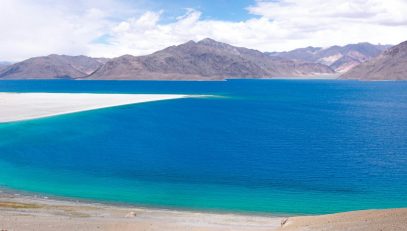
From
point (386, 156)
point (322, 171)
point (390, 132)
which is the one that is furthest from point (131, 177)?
point (390, 132)

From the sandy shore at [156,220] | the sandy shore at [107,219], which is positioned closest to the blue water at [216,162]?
the sandy shore at [107,219]

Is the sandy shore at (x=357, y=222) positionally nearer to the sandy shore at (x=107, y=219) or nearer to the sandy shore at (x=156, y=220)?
the sandy shore at (x=156, y=220)

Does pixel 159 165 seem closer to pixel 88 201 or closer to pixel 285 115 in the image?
pixel 88 201

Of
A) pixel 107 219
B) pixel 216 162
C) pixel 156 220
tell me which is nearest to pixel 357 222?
pixel 156 220

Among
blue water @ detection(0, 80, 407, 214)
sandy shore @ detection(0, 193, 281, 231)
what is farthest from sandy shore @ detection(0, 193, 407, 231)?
blue water @ detection(0, 80, 407, 214)

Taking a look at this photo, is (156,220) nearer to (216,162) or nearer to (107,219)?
(107,219)

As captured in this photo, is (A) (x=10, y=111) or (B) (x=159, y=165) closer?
(B) (x=159, y=165)
